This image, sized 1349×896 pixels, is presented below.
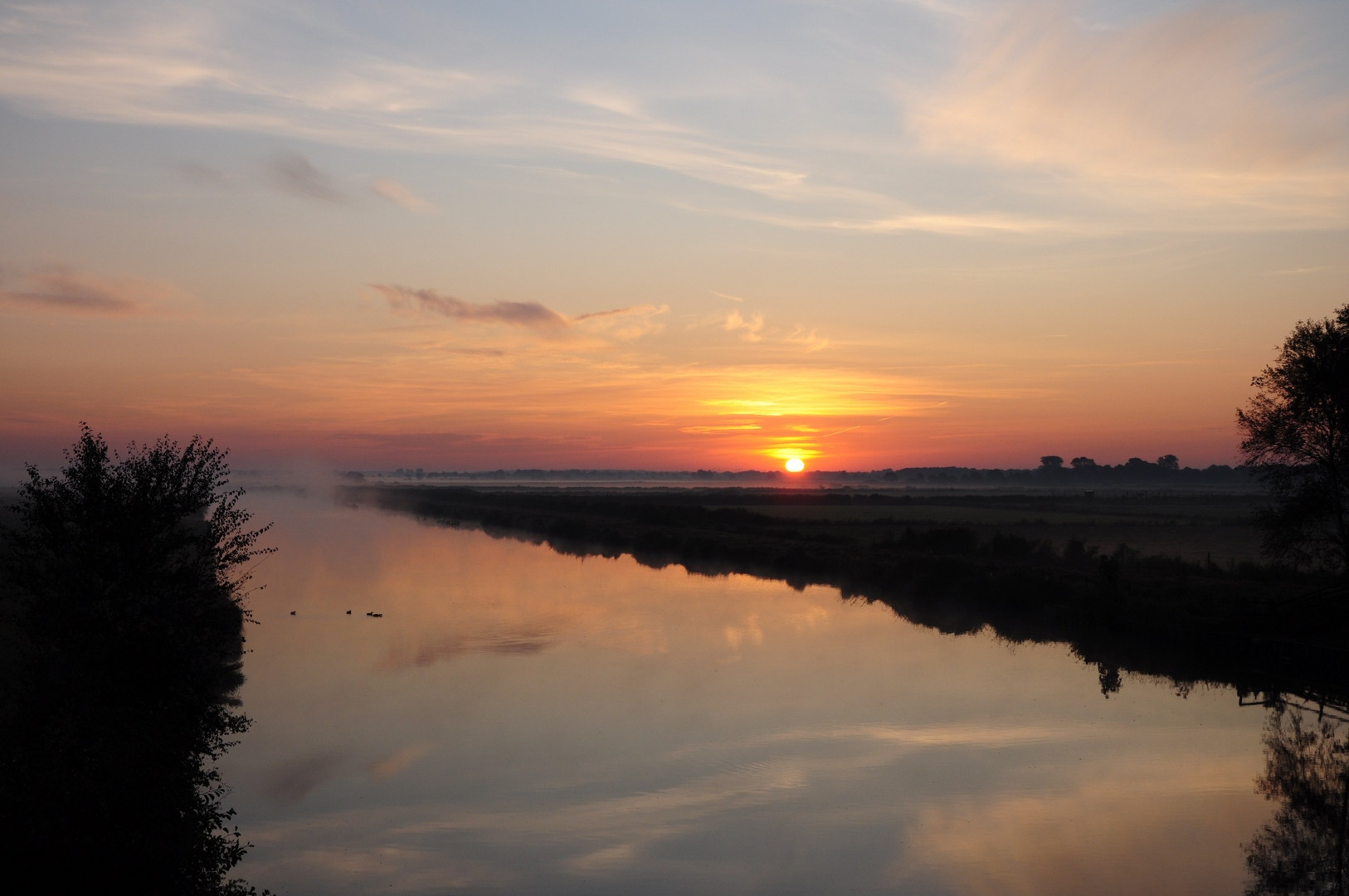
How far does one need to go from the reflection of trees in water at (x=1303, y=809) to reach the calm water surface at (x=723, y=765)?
1.09 ft

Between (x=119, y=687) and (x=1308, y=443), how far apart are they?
97.4 ft

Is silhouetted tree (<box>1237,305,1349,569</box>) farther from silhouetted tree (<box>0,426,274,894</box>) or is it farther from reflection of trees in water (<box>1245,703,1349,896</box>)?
silhouetted tree (<box>0,426,274,894</box>)

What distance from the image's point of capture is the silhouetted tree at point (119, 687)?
9484 mm

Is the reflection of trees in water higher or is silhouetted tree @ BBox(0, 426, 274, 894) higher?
silhouetted tree @ BBox(0, 426, 274, 894)

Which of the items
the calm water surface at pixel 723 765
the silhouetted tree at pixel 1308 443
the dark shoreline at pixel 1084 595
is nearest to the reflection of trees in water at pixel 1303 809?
the calm water surface at pixel 723 765

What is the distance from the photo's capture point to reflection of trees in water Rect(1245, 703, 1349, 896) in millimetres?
11602

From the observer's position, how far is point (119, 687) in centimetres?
1220

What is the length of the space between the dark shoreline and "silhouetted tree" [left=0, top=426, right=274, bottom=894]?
18.1 meters

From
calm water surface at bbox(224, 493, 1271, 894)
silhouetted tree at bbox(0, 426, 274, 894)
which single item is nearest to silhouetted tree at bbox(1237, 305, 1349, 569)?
calm water surface at bbox(224, 493, 1271, 894)

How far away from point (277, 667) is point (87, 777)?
14.2 m

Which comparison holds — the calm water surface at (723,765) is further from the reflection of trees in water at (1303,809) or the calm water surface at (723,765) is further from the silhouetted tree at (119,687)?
the silhouetted tree at (119,687)

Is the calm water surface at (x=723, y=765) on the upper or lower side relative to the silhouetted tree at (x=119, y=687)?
lower

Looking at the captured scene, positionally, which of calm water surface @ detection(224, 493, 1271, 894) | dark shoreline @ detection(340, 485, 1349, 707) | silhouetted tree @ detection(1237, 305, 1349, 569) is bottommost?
calm water surface @ detection(224, 493, 1271, 894)

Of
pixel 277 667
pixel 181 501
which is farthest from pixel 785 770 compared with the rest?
pixel 277 667
